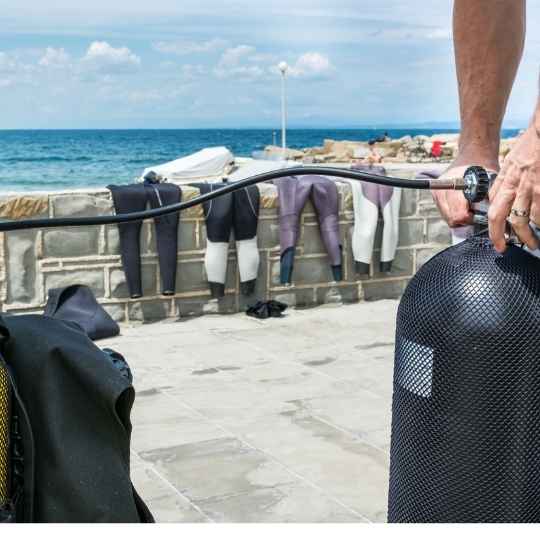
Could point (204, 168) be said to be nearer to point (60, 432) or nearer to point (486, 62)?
point (486, 62)

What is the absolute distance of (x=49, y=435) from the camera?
4.36 ft

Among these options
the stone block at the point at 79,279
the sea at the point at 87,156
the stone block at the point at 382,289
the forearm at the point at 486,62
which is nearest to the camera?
the forearm at the point at 486,62

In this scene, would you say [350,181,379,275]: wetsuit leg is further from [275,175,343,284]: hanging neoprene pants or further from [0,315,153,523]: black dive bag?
[0,315,153,523]: black dive bag

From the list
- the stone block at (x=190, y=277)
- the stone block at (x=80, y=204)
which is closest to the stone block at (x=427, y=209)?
the stone block at (x=190, y=277)

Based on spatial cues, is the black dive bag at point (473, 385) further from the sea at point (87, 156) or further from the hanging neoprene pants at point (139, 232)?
the sea at point (87, 156)

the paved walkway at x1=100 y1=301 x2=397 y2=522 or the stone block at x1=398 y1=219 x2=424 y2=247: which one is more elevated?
the stone block at x1=398 y1=219 x2=424 y2=247

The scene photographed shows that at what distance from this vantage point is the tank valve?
64.7 inches

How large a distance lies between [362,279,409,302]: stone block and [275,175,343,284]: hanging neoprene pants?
407 millimetres

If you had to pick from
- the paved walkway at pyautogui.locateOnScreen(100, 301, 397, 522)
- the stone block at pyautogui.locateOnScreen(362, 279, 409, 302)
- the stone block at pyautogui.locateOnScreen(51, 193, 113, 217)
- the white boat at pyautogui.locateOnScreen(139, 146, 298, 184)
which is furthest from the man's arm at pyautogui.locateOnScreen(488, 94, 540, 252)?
the white boat at pyautogui.locateOnScreen(139, 146, 298, 184)

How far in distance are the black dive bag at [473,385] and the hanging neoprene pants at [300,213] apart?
200 inches

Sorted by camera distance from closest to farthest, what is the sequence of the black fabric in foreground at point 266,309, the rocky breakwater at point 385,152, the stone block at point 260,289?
the black fabric in foreground at point 266,309 → the stone block at point 260,289 → the rocky breakwater at point 385,152

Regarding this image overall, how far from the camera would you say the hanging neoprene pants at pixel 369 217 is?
7133mm

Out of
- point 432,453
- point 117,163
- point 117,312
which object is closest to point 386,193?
point 117,312

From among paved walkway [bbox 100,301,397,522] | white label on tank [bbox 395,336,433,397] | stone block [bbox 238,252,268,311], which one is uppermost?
white label on tank [bbox 395,336,433,397]
